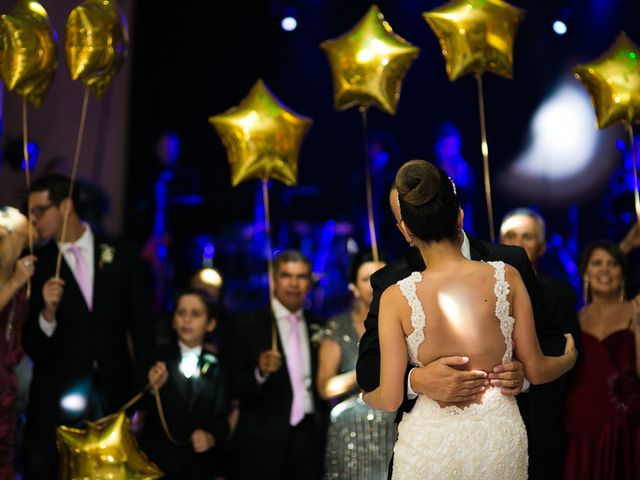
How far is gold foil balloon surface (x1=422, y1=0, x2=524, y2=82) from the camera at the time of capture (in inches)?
186

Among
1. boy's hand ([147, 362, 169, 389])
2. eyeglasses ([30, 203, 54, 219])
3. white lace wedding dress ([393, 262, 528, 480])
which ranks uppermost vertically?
eyeglasses ([30, 203, 54, 219])

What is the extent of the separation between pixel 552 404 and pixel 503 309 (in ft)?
6.75

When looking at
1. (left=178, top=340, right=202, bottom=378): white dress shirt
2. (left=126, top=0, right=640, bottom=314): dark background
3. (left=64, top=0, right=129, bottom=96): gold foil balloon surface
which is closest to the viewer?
(left=64, top=0, right=129, bottom=96): gold foil balloon surface

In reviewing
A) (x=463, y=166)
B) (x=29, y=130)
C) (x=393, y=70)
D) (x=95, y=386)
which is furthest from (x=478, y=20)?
(x=463, y=166)

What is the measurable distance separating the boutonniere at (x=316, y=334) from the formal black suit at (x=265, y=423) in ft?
0.14

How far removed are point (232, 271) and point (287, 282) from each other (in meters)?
4.76

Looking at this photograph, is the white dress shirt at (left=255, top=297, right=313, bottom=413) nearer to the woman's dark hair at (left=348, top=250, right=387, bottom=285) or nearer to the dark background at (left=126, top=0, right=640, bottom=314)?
the woman's dark hair at (left=348, top=250, right=387, bottom=285)

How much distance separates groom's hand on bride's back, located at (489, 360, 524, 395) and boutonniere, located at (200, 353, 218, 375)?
227 cm

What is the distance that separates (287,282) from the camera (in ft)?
16.5

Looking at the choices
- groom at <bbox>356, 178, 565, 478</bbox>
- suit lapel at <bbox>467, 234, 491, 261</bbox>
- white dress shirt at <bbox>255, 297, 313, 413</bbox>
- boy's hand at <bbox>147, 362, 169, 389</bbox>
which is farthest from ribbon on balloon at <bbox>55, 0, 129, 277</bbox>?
suit lapel at <bbox>467, 234, 491, 261</bbox>

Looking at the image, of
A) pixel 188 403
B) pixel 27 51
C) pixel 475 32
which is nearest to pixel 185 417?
pixel 188 403

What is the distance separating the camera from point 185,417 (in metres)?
4.77

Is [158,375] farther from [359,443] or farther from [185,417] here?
[359,443]

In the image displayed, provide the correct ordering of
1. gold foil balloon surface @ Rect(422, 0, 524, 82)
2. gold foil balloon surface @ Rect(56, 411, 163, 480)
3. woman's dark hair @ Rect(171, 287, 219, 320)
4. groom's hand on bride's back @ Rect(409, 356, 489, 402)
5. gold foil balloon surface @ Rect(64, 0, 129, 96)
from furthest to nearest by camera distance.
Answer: woman's dark hair @ Rect(171, 287, 219, 320) < gold foil balloon surface @ Rect(422, 0, 524, 82) < gold foil balloon surface @ Rect(64, 0, 129, 96) < gold foil balloon surface @ Rect(56, 411, 163, 480) < groom's hand on bride's back @ Rect(409, 356, 489, 402)
